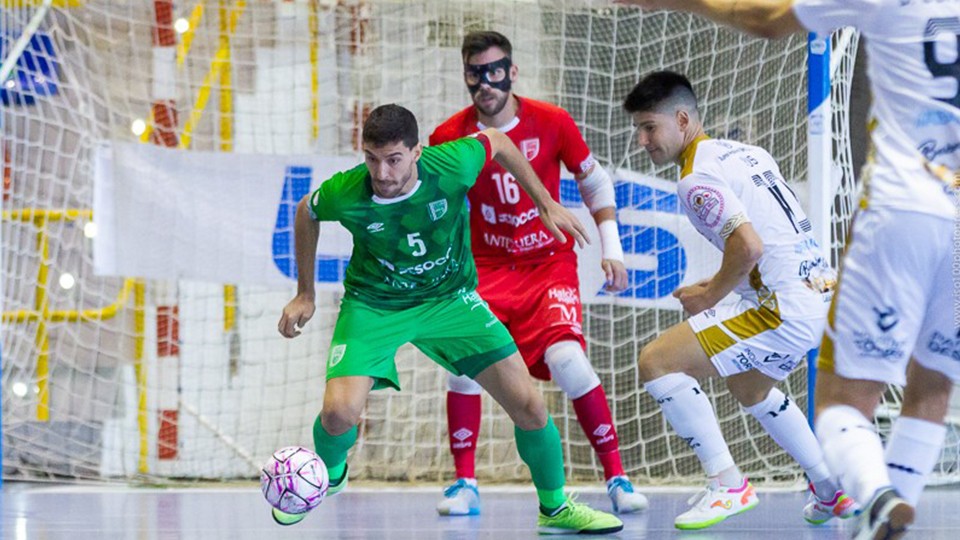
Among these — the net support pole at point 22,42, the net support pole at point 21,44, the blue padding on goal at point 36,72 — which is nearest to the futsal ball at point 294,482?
the net support pole at point 21,44

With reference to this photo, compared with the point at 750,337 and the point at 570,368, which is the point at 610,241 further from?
the point at 750,337

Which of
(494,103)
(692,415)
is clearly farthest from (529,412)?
(494,103)

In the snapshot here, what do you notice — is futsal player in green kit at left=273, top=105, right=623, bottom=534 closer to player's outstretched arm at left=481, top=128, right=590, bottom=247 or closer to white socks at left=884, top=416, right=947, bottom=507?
player's outstretched arm at left=481, top=128, right=590, bottom=247

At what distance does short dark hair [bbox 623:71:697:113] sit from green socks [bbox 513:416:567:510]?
1178 millimetres

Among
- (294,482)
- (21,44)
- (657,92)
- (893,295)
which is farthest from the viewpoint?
(21,44)

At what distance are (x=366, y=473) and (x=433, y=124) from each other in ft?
6.03

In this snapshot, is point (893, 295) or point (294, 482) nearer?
point (893, 295)

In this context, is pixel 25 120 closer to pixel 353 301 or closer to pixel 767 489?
pixel 353 301

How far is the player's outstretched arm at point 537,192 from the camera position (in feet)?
15.6

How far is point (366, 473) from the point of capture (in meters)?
7.25

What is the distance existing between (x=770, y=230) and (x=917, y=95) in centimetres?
186

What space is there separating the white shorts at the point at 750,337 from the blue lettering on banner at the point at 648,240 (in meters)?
1.91

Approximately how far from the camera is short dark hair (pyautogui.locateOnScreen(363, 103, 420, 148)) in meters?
4.53

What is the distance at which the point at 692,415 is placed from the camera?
16.1 feet
